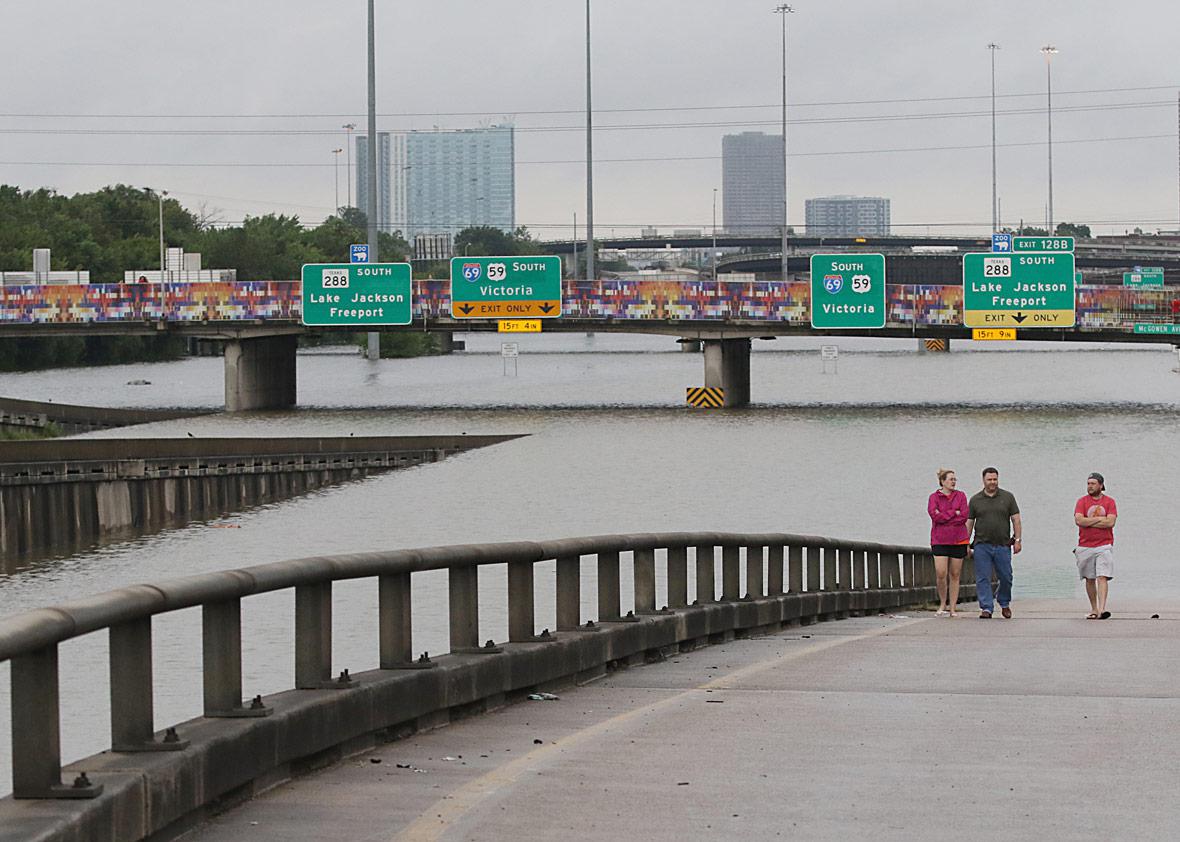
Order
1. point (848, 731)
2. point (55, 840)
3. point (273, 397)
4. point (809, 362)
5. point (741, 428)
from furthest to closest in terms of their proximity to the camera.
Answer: point (809, 362), point (273, 397), point (741, 428), point (848, 731), point (55, 840)

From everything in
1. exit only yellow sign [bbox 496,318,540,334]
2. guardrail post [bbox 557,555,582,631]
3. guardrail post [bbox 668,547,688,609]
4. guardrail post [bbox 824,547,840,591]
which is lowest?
guardrail post [bbox 824,547,840,591]

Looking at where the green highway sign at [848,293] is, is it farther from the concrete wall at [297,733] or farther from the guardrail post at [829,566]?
the concrete wall at [297,733]

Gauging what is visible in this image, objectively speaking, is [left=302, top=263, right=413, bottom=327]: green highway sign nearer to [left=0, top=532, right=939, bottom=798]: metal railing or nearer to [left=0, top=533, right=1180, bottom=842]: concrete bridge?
[left=0, top=532, right=939, bottom=798]: metal railing

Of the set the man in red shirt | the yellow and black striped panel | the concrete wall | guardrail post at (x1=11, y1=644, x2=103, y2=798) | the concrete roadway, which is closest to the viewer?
guardrail post at (x1=11, y1=644, x2=103, y2=798)

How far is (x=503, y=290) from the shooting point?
74.8 m

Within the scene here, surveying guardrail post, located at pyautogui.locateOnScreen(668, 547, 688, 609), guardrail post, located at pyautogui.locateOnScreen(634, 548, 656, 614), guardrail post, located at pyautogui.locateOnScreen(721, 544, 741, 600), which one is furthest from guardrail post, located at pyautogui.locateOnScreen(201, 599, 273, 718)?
guardrail post, located at pyautogui.locateOnScreen(721, 544, 741, 600)

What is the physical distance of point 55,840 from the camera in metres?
6.38

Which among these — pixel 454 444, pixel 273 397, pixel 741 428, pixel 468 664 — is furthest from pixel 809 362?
pixel 468 664

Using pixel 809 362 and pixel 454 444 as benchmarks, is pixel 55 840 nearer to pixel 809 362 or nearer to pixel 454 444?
pixel 454 444

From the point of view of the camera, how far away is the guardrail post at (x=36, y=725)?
655 cm

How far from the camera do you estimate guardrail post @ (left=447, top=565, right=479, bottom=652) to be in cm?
1102

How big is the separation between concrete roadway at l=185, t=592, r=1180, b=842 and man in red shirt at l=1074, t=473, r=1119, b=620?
24.7 feet

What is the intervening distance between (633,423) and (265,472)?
1831cm

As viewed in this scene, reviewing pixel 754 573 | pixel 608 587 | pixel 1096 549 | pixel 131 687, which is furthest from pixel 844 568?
pixel 131 687
